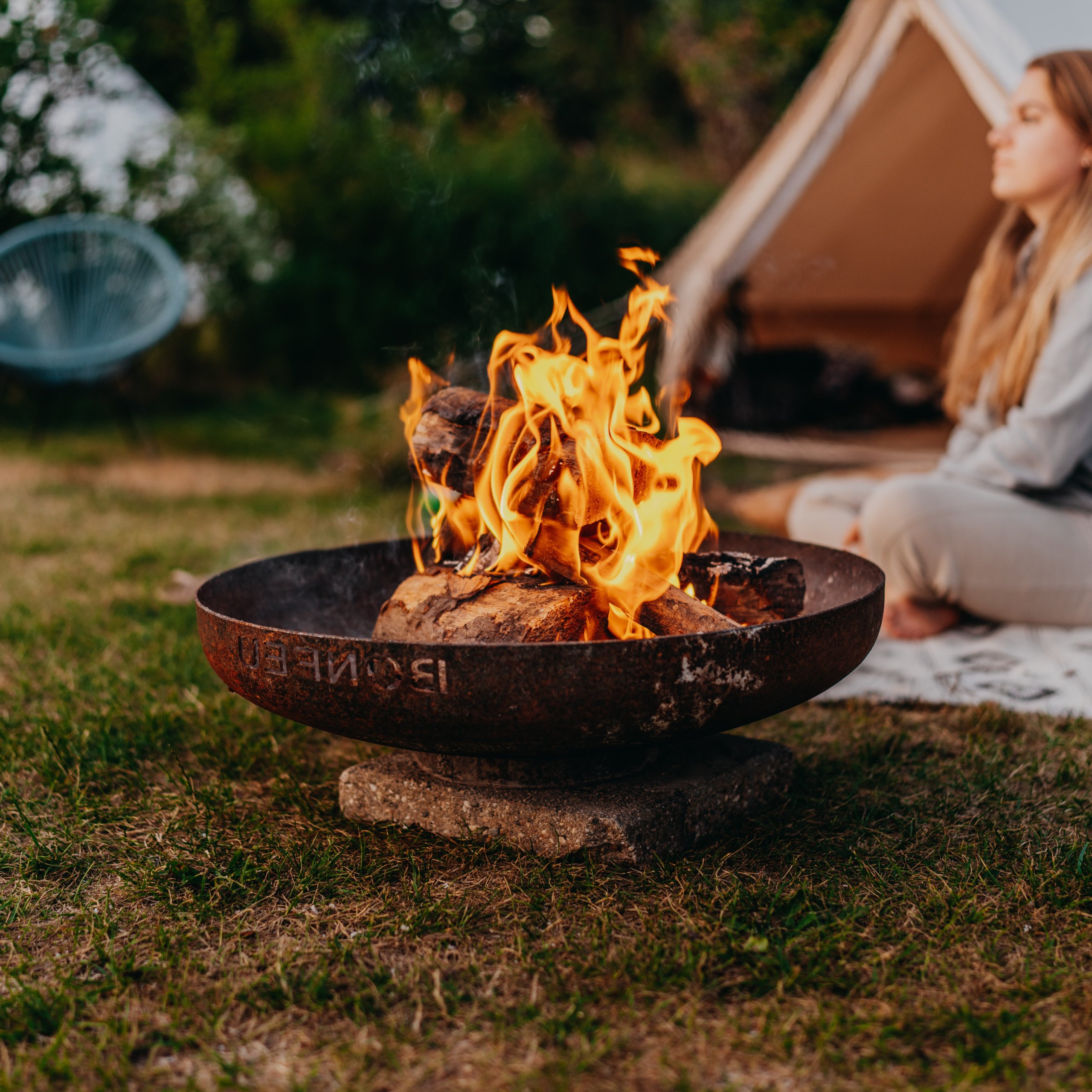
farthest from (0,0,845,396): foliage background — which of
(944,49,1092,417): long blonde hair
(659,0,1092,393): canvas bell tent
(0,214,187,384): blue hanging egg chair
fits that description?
(944,49,1092,417): long blonde hair

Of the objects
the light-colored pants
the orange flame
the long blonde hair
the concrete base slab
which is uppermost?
the long blonde hair

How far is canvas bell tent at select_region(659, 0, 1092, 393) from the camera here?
335cm

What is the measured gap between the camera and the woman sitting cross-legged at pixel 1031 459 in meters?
2.40

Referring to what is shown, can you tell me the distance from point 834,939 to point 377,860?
0.68m

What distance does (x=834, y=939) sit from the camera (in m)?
1.35

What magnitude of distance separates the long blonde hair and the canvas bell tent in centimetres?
65

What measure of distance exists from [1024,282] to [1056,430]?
1.68ft

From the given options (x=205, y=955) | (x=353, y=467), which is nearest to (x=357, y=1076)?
(x=205, y=955)

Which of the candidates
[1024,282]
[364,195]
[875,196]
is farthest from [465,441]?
[364,195]

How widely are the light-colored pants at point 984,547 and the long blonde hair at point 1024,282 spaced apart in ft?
1.16

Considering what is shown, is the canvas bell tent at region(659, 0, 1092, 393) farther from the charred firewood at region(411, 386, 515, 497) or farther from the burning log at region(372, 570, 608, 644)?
the burning log at region(372, 570, 608, 644)

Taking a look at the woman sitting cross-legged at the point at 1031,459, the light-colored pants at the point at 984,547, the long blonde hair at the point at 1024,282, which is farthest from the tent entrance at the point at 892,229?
the light-colored pants at the point at 984,547

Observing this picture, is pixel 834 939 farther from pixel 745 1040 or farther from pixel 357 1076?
pixel 357 1076

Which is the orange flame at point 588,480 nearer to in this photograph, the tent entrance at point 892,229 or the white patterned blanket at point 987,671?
the white patterned blanket at point 987,671
